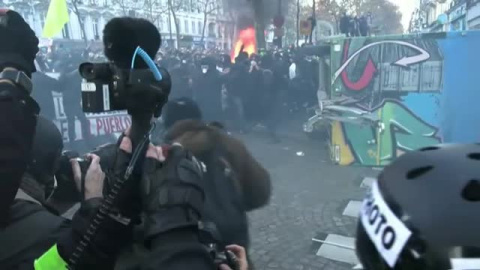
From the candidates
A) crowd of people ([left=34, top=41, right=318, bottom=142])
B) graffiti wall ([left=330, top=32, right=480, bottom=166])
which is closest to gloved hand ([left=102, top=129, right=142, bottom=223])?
graffiti wall ([left=330, top=32, right=480, bottom=166])

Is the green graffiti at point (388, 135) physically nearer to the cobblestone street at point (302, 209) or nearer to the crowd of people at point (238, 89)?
the cobblestone street at point (302, 209)

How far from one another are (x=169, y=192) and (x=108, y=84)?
365mm

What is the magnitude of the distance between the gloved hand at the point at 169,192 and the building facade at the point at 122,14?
1504 cm

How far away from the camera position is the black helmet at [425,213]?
1123 mm

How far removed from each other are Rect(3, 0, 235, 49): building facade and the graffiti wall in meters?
10.1

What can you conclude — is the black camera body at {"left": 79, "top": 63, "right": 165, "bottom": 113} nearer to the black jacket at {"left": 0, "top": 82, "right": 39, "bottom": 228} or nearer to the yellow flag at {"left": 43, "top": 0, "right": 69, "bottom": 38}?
the black jacket at {"left": 0, "top": 82, "right": 39, "bottom": 228}

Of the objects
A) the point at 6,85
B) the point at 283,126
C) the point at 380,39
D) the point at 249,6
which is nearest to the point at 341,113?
the point at 380,39

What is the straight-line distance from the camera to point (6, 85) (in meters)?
1.63

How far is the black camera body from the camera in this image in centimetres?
136

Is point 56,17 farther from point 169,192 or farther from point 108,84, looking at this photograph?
point 169,192

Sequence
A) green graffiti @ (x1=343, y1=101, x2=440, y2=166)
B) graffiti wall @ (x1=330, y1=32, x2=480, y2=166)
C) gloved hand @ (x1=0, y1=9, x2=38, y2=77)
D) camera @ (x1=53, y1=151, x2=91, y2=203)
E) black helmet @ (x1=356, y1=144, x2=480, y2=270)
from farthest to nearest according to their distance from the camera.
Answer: green graffiti @ (x1=343, y1=101, x2=440, y2=166)
graffiti wall @ (x1=330, y1=32, x2=480, y2=166)
gloved hand @ (x1=0, y1=9, x2=38, y2=77)
camera @ (x1=53, y1=151, x2=91, y2=203)
black helmet @ (x1=356, y1=144, x2=480, y2=270)

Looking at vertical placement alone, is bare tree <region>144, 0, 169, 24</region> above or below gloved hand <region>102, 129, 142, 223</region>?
above

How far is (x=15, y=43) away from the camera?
183 centimetres

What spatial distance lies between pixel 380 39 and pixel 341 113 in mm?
1314
